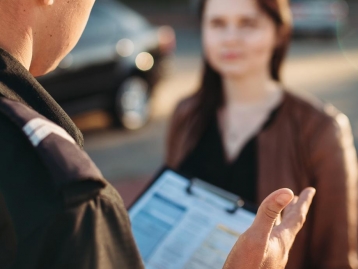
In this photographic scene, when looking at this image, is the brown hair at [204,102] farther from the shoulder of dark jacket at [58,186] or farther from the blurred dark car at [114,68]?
the blurred dark car at [114,68]

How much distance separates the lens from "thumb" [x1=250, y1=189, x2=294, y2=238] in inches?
39.9

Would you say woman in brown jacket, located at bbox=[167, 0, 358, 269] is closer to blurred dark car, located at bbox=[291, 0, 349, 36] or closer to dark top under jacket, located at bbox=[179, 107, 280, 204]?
dark top under jacket, located at bbox=[179, 107, 280, 204]

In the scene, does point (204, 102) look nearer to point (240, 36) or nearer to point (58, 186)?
point (240, 36)

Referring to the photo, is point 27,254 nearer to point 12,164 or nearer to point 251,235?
point 12,164

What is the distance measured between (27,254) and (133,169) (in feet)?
18.7

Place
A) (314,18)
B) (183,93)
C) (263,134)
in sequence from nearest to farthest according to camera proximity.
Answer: (263,134)
(183,93)
(314,18)

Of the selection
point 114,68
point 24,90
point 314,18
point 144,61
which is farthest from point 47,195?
point 314,18

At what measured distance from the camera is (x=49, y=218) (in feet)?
2.53

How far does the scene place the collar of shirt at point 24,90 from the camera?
937 millimetres

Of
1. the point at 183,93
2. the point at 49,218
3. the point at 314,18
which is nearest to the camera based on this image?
the point at 49,218

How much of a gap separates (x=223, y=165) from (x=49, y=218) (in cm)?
162

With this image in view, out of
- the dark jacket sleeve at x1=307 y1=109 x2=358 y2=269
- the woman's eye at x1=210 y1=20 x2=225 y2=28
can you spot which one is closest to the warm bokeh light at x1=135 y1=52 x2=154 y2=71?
the woman's eye at x1=210 y1=20 x2=225 y2=28

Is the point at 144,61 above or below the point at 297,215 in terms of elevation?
below

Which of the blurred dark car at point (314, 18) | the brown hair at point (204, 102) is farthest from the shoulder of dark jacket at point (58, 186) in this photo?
the blurred dark car at point (314, 18)
